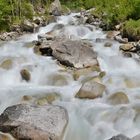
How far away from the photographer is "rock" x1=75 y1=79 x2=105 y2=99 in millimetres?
10016

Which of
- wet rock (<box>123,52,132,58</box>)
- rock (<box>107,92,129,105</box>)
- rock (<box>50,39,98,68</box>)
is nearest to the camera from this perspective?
rock (<box>107,92,129,105</box>)

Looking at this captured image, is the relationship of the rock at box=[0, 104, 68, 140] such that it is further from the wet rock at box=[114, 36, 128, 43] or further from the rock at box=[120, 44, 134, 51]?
the wet rock at box=[114, 36, 128, 43]

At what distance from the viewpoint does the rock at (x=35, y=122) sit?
320 inches

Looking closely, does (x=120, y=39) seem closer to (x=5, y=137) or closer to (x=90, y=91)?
(x=90, y=91)

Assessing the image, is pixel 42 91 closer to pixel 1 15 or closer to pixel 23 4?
pixel 1 15

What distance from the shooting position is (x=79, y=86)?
36.1 feet

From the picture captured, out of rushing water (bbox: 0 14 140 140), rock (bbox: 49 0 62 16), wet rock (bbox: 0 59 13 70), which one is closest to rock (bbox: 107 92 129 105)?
rushing water (bbox: 0 14 140 140)

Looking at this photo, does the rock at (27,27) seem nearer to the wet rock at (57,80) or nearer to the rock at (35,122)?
the wet rock at (57,80)

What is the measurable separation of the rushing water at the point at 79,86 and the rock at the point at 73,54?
295 millimetres

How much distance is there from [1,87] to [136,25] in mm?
6159

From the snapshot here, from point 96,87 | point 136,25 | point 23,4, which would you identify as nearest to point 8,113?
point 96,87

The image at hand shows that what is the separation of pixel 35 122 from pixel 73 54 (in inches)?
189

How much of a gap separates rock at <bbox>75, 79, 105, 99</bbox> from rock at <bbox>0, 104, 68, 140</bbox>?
124cm

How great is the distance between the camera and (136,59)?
1297cm
